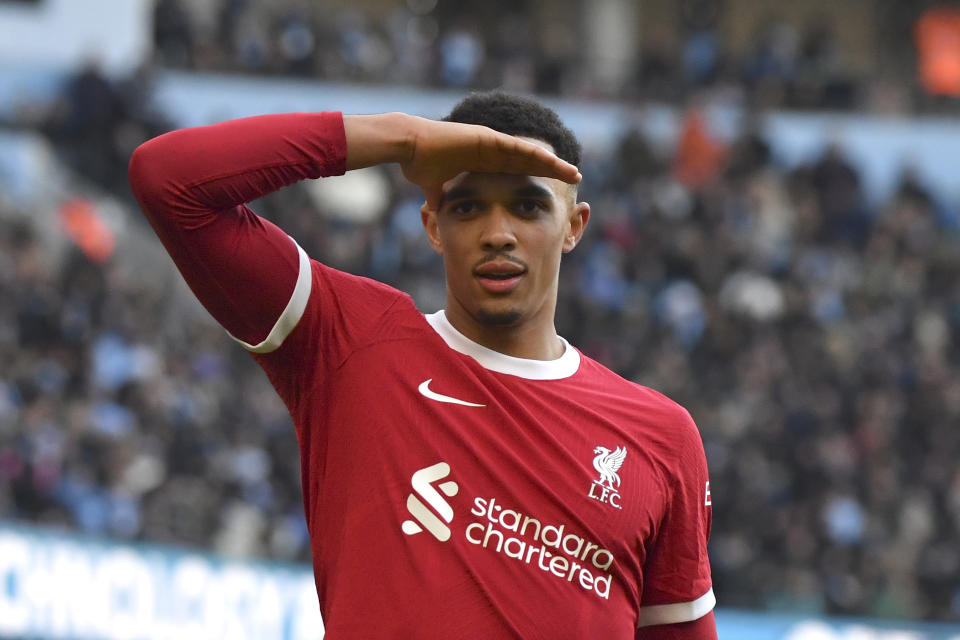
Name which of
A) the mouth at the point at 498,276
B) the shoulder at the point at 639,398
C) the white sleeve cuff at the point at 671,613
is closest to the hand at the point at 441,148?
the mouth at the point at 498,276

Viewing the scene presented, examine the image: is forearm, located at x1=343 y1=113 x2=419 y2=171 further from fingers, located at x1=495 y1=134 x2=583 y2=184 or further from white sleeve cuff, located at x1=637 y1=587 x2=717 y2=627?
white sleeve cuff, located at x1=637 y1=587 x2=717 y2=627

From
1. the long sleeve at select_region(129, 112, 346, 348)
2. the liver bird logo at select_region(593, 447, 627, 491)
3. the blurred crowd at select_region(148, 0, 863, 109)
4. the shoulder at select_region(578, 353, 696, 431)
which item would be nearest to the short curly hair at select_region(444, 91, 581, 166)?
the long sleeve at select_region(129, 112, 346, 348)

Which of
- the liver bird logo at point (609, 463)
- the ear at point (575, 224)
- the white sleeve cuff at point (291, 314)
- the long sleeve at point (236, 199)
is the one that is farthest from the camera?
the ear at point (575, 224)

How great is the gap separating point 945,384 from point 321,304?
512 inches

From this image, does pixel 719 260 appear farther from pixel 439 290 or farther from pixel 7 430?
pixel 7 430

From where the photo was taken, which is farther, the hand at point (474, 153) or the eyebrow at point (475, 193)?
the eyebrow at point (475, 193)

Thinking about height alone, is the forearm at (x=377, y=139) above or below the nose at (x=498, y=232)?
above

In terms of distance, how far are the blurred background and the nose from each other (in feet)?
21.0

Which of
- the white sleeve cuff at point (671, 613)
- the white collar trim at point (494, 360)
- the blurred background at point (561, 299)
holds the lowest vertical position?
the blurred background at point (561, 299)

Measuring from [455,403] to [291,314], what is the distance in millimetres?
358

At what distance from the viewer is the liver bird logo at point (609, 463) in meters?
2.80

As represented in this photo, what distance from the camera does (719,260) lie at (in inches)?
610

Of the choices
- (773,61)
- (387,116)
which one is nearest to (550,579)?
(387,116)

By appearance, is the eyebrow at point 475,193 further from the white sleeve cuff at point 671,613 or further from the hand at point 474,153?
the white sleeve cuff at point 671,613
